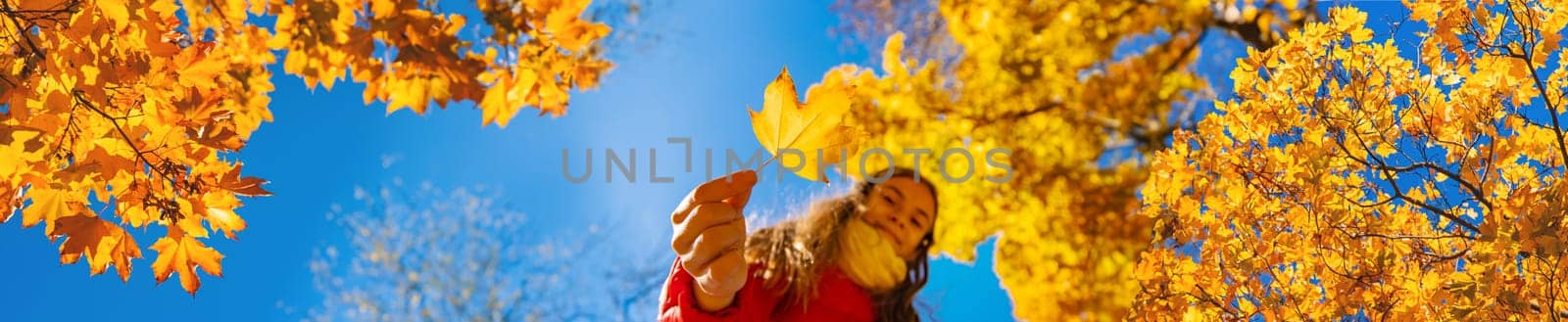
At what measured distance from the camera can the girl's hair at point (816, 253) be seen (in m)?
1.30

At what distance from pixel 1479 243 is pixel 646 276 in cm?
169

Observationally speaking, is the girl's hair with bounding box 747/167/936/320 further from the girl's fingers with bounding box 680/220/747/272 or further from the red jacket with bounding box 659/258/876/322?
the girl's fingers with bounding box 680/220/747/272

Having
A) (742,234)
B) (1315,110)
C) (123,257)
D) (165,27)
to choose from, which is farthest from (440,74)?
(1315,110)

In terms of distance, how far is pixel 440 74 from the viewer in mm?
1201

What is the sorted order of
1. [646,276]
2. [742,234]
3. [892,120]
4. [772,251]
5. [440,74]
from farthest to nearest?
[892,120]
[646,276]
[772,251]
[440,74]
[742,234]

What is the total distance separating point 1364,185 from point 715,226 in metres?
0.58

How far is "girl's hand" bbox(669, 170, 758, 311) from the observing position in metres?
0.64

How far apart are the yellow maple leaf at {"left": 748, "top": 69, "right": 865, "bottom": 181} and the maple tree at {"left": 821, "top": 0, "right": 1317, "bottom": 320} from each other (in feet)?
6.39

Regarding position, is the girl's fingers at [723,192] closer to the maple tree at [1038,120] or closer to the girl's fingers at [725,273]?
the girl's fingers at [725,273]

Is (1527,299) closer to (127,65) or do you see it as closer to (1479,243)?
(1479,243)

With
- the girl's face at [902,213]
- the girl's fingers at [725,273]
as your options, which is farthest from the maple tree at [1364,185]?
the girl's face at [902,213]

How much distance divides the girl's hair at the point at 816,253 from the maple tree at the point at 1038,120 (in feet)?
3.18

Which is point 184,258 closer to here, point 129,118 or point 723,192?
point 129,118

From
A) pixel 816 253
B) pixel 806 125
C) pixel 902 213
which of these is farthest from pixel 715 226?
pixel 902 213
